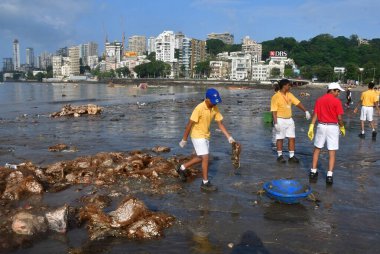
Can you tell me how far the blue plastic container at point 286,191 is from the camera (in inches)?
248

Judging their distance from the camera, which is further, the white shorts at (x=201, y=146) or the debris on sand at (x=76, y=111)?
the debris on sand at (x=76, y=111)

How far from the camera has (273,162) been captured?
988cm

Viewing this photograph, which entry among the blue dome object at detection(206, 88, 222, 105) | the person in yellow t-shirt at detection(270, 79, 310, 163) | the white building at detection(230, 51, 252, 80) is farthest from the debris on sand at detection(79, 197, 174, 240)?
the white building at detection(230, 51, 252, 80)

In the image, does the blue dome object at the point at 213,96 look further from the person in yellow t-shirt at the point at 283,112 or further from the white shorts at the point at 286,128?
the white shorts at the point at 286,128

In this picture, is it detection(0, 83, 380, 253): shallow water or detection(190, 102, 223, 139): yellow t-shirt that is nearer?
detection(0, 83, 380, 253): shallow water

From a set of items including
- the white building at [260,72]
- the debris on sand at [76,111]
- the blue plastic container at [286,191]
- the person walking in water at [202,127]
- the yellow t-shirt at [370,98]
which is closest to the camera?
the blue plastic container at [286,191]

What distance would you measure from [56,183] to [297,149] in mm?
7722

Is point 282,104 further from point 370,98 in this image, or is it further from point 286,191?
point 370,98

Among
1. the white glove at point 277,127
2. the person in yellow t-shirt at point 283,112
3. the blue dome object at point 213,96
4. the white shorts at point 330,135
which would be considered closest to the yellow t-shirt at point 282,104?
the person in yellow t-shirt at point 283,112

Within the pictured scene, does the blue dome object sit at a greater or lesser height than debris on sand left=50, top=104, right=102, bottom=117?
greater

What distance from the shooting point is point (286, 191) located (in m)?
6.60

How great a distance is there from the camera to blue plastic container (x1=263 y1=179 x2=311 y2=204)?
248 inches

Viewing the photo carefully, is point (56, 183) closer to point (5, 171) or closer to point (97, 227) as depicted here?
point (5, 171)

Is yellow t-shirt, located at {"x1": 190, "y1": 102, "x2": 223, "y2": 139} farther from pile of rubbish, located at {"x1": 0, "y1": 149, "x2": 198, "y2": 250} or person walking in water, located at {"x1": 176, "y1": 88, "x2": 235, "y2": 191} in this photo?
pile of rubbish, located at {"x1": 0, "y1": 149, "x2": 198, "y2": 250}
